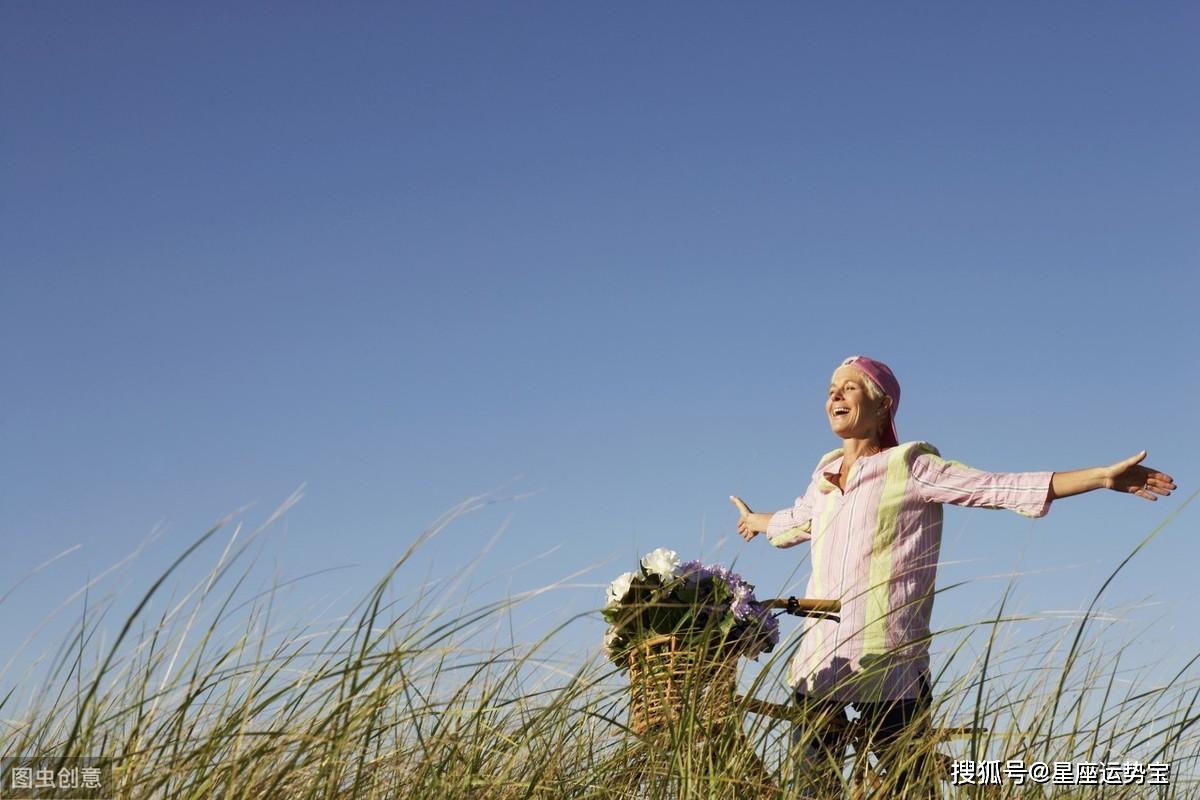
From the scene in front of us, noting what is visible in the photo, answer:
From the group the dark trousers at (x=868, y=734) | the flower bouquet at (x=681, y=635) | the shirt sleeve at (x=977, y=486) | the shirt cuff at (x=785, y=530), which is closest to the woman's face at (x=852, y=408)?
the shirt sleeve at (x=977, y=486)

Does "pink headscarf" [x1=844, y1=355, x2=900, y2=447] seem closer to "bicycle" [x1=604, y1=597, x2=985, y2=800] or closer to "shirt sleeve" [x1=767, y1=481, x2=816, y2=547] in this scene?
"shirt sleeve" [x1=767, y1=481, x2=816, y2=547]

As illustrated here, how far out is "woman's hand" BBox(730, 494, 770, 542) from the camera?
5.43m

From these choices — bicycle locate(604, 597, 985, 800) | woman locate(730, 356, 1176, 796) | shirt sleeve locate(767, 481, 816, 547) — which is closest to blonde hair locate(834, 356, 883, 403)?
woman locate(730, 356, 1176, 796)

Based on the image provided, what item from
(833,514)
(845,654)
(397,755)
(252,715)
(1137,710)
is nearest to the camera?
(252,715)

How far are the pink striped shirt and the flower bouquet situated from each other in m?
0.28

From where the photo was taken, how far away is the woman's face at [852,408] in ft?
15.6

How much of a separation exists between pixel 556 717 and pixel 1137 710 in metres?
2.03

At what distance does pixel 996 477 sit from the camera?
4.38m

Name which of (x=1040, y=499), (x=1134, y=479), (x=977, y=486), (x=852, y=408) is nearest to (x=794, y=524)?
(x=852, y=408)

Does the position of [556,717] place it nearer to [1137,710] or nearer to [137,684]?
[137,684]

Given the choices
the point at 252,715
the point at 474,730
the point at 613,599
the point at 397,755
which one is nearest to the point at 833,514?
the point at 613,599

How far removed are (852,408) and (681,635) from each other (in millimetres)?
1308

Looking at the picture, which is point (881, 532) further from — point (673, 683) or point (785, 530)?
point (673, 683)

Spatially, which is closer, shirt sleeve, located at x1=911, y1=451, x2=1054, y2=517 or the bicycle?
the bicycle
